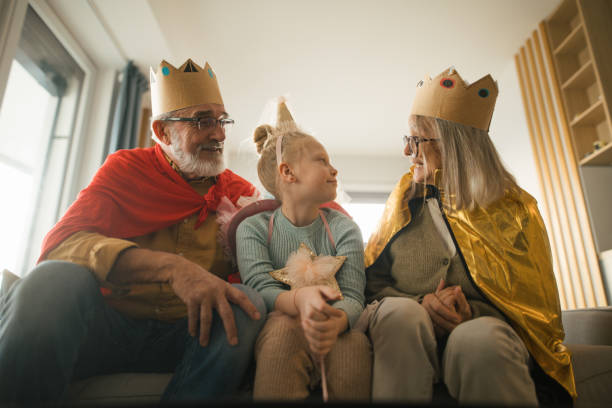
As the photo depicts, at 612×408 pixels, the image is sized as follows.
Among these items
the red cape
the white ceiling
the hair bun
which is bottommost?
the red cape

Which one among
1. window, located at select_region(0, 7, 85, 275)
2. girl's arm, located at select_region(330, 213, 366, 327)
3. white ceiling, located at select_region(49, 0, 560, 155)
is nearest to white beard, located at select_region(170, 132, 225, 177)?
girl's arm, located at select_region(330, 213, 366, 327)

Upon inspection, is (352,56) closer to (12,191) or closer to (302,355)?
(12,191)

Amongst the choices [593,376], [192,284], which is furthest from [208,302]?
[593,376]

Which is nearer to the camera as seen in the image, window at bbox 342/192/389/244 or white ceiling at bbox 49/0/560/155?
white ceiling at bbox 49/0/560/155

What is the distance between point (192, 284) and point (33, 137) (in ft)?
7.15

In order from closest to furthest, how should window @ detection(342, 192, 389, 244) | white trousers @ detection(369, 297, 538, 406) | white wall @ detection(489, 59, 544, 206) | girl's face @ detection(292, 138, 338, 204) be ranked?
white trousers @ detection(369, 297, 538, 406)
girl's face @ detection(292, 138, 338, 204)
white wall @ detection(489, 59, 544, 206)
window @ detection(342, 192, 389, 244)

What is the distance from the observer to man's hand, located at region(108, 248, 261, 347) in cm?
84

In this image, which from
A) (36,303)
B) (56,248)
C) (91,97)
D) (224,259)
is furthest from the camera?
(91,97)

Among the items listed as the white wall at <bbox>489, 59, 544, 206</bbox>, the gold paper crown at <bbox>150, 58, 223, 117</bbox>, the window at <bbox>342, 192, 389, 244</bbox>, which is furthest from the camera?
the window at <bbox>342, 192, 389, 244</bbox>

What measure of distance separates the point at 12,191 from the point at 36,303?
1.81m

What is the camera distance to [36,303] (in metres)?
0.81

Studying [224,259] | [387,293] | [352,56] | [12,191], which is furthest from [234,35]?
[387,293]

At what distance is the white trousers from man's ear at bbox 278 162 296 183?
1.67 feet

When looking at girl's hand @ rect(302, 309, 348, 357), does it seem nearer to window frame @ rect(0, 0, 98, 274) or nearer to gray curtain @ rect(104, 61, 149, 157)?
window frame @ rect(0, 0, 98, 274)
